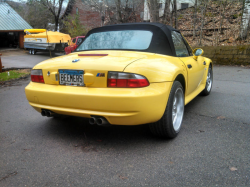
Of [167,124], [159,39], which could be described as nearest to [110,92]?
[167,124]

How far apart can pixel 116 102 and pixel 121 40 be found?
1.28 metres

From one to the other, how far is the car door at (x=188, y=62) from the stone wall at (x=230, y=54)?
8.37 meters

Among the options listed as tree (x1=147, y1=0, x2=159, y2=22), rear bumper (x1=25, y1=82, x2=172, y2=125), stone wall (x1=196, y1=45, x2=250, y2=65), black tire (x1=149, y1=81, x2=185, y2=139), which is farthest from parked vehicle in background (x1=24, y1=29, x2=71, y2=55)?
black tire (x1=149, y1=81, x2=185, y2=139)

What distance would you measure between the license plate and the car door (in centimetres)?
159

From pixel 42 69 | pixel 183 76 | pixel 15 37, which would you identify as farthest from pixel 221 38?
pixel 15 37

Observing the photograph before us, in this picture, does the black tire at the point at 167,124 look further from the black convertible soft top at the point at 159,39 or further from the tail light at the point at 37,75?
the tail light at the point at 37,75

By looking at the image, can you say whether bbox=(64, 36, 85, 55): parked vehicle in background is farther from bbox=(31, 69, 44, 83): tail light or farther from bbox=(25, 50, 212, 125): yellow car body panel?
bbox=(25, 50, 212, 125): yellow car body panel

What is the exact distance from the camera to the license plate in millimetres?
2612

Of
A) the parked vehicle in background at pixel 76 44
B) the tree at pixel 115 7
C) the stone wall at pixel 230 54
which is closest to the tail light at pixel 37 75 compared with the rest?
the stone wall at pixel 230 54

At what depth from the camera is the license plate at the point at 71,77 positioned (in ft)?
8.57

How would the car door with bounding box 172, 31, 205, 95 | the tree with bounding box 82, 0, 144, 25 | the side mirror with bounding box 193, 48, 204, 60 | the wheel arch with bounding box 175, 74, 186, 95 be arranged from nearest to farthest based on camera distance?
the wheel arch with bounding box 175, 74, 186, 95
the car door with bounding box 172, 31, 205, 95
the side mirror with bounding box 193, 48, 204, 60
the tree with bounding box 82, 0, 144, 25

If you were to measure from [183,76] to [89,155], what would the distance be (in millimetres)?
1631

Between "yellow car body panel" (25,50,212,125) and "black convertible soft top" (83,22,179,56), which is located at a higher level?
"black convertible soft top" (83,22,179,56)

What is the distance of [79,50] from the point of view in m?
3.68
